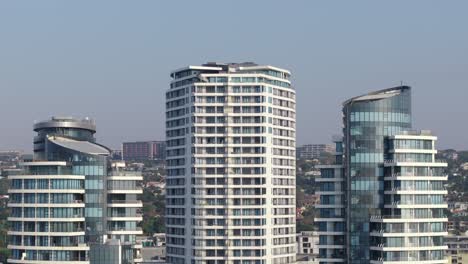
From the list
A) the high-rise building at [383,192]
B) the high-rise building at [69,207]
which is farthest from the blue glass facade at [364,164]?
the high-rise building at [69,207]

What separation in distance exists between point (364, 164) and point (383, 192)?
487 centimetres

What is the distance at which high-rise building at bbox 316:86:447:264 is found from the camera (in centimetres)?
14400

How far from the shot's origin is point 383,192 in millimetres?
145750

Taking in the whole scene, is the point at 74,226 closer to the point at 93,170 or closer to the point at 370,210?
the point at 93,170

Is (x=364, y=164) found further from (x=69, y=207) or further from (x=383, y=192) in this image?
(x=69, y=207)

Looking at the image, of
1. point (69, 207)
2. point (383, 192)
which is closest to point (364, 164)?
point (383, 192)

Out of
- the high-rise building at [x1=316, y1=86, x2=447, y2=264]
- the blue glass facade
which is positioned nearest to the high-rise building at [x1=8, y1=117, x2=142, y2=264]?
the high-rise building at [x1=316, y1=86, x2=447, y2=264]

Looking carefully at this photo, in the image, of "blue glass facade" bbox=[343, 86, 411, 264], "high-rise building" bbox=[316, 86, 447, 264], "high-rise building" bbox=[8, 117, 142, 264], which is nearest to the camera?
"high-rise building" bbox=[316, 86, 447, 264]

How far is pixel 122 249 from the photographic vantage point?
148m

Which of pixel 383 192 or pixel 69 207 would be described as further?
pixel 69 207

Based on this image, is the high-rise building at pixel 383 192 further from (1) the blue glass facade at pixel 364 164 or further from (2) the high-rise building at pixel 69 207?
(2) the high-rise building at pixel 69 207

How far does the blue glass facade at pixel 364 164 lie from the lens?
145625mm

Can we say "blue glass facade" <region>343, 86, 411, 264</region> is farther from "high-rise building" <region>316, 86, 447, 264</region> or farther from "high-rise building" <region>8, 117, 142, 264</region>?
"high-rise building" <region>8, 117, 142, 264</region>

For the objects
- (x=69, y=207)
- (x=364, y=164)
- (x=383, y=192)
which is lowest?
(x=69, y=207)
